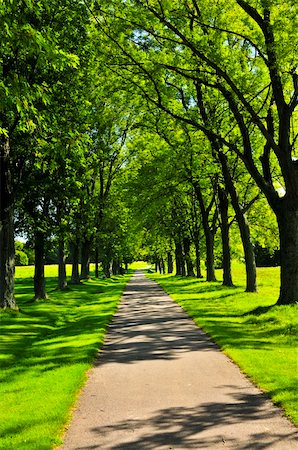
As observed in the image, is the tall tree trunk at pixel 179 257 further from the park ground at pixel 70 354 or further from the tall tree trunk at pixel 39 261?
the park ground at pixel 70 354

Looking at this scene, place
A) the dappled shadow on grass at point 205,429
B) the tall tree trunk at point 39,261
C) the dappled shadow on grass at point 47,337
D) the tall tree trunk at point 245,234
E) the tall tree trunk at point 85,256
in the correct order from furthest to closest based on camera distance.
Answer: the tall tree trunk at point 85,256 → the tall tree trunk at point 39,261 → the tall tree trunk at point 245,234 → the dappled shadow on grass at point 47,337 → the dappled shadow on grass at point 205,429

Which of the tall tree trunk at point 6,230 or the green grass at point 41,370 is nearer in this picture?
the green grass at point 41,370

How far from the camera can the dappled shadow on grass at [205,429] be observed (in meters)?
5.68

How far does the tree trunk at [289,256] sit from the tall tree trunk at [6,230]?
11008mm

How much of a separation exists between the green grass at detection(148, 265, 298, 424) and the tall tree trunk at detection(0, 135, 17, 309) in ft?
24.9

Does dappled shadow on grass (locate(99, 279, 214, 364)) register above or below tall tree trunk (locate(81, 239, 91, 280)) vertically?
below

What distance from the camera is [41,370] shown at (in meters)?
9.87

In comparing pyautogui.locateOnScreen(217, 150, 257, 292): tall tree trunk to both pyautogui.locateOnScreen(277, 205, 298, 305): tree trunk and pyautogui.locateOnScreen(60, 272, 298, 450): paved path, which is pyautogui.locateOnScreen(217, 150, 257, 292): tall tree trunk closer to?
pyautogui.locateOnScreen(277, 205, 298, 305): tree trunk

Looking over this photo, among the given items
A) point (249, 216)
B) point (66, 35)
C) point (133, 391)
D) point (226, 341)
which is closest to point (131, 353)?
point (226, 341)

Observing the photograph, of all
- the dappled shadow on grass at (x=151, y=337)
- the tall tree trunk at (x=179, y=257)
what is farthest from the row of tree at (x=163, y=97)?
the tall tree trunk at (x=179, y=257)

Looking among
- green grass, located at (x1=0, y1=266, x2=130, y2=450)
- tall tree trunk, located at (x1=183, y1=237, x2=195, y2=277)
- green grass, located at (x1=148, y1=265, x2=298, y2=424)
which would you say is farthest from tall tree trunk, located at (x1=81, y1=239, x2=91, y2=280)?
green grass, located at (x1=0, y1=266, x2=130, y2=450)

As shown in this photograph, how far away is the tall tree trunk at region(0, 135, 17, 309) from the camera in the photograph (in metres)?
19.8

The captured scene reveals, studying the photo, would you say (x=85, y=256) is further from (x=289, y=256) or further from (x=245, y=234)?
(x=289, y=256)

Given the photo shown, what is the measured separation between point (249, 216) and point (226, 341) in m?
26.0
